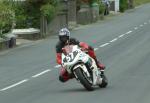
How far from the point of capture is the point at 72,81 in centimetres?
1741

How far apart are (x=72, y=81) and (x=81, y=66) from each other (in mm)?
2656

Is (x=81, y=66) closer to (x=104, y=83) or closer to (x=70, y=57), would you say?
(x=70, y=57)

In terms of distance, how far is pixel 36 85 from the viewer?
1692cm

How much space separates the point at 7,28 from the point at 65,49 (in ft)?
55.7

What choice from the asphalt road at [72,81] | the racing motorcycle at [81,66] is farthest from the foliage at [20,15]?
the racing motorcycle at [81,66]

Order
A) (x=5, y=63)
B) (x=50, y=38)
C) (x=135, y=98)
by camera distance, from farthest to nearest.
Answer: (x=50, y=38)
(x=5, y=63)
(x=135, y=98)

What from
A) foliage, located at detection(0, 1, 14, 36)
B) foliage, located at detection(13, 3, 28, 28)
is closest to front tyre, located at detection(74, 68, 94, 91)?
foliage, located at detection(0, 1, 14, 36)

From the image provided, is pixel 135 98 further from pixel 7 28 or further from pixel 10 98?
pixel 7 28

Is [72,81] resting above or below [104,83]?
below

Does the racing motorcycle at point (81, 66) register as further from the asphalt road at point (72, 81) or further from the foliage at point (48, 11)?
the foliage at point (48, 11)

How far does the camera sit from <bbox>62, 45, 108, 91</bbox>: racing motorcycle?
14750 mm

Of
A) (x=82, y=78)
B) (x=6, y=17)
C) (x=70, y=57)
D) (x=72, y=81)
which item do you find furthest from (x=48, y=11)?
(x=82, y=78)

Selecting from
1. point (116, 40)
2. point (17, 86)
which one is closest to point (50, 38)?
point (116, 40)

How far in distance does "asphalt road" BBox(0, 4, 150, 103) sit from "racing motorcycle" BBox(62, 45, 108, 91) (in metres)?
0.26
